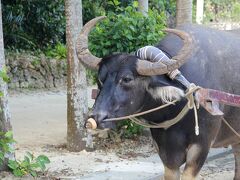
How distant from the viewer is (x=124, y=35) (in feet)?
22.1

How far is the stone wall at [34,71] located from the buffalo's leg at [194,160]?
317 inches

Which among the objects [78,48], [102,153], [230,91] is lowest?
[102,153]

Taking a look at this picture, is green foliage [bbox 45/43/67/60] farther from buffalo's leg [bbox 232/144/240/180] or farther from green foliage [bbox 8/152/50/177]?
buffalo's leg [bbox 232/144/240/180]

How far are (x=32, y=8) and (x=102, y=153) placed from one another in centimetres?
781

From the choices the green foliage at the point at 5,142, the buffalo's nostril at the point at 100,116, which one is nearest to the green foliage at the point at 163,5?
the green foliage at the point at 5,142

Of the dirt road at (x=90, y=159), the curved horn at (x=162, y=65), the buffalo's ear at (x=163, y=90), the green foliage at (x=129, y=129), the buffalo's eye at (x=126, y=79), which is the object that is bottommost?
the dirt road at (x=90, y=159)

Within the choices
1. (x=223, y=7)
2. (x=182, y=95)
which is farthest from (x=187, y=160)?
(x=223, y=7)

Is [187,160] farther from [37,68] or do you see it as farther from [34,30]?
[34,30]

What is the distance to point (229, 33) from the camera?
5.17 m

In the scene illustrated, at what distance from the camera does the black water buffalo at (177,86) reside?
374cm

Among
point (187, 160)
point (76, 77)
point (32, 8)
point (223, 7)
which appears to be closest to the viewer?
point (187, 160)

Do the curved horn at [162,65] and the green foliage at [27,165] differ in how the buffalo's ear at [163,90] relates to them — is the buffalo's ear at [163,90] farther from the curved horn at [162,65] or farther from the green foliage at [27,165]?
the green foliage at [27,165]

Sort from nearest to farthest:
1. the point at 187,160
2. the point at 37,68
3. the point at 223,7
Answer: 1. the point at 187,160
2. the point at 37,68
3. the point at 223,7

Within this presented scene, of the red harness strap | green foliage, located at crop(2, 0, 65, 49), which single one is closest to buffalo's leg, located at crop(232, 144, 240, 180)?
the red harness strap
